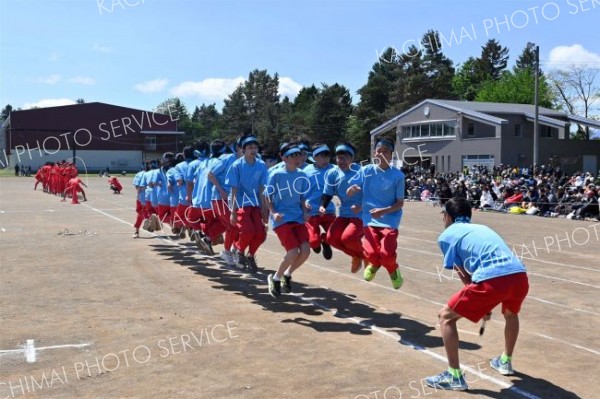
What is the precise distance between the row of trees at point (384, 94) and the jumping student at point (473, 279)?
55635 millimetres

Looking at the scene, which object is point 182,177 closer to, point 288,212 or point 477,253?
point 288,212

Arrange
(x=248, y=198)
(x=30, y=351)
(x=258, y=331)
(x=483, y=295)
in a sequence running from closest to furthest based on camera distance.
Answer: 1. (x=483, y=295)
2. (x=30, y=351)
3. (x=258, y=331)
4. (x=248, y=198)

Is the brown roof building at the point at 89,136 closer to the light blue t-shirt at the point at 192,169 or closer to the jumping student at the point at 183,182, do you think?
the jumping student at the point at 183,182

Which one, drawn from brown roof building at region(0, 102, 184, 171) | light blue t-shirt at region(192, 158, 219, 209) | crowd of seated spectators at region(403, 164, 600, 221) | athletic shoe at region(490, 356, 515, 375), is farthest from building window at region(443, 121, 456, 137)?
brown roof building at region(0, 102, 184, 171)

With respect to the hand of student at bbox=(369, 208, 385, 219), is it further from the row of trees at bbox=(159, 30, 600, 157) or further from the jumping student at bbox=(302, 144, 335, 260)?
the row of trees at bbox=(159, 30, 600, 157)

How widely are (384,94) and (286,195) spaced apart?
83.0 metres

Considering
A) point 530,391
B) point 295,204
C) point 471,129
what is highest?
point 471,129

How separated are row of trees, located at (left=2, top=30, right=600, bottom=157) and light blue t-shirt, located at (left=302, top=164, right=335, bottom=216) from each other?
5106cm

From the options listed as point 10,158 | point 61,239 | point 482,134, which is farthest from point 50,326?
point 10,158

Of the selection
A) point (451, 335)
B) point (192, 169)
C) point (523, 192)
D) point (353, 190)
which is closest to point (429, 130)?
point (523, 192)

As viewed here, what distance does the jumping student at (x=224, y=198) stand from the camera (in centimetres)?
1068

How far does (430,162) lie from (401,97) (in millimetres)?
28681

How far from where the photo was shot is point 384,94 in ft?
294

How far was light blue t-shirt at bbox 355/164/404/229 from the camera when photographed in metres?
8.07
